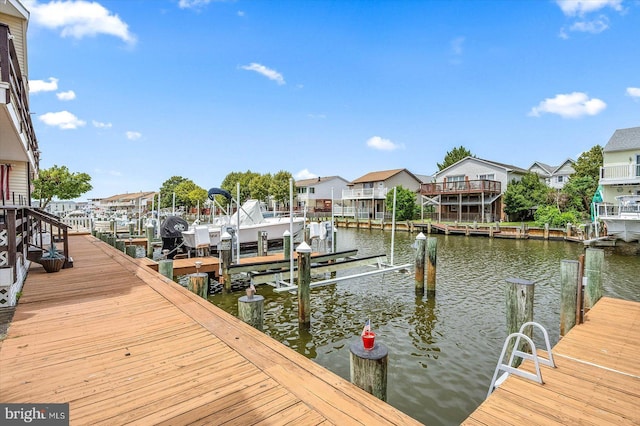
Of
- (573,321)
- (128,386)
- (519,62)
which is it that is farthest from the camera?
(519,62)

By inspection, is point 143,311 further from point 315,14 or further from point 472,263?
point 315,14

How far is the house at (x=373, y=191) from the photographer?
47344 millimetres

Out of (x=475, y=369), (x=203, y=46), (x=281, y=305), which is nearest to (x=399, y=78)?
(x=203, y=46)

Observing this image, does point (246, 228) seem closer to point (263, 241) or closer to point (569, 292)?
point (263, 241)

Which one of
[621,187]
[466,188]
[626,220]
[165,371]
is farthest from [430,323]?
[466,188]

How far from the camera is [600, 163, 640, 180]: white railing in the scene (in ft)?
80.0

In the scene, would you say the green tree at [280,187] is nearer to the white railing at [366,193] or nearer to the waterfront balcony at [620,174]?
the white railing at [366,193]

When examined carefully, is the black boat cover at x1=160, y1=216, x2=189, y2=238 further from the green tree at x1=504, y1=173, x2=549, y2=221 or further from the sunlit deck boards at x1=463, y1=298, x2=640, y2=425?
the green tree at x1=504, y1=173, x2=549, y2=221

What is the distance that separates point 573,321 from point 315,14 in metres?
19.6

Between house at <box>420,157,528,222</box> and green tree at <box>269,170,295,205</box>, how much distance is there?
78.4 feet

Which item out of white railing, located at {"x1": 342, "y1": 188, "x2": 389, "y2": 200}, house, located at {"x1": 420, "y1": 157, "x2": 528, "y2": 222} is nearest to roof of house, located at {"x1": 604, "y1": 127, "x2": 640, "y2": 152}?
house, located at {"x1": 420, "y1": 157, "x2": 528, "y2": 222}

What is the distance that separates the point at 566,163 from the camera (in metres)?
46.0

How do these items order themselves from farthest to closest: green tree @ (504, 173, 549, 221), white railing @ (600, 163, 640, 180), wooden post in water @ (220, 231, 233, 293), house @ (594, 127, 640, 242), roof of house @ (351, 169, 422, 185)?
roof of house @ (351, 169, 422, 185) → green tree @ (504, 173, 549, 221) → white railing @ (600, 163, 640, 180) → house @ (594, 127, 640, 242) → wooden post in water @ (220, 231, 233, 293)

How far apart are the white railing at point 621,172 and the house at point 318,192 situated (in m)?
38.6
